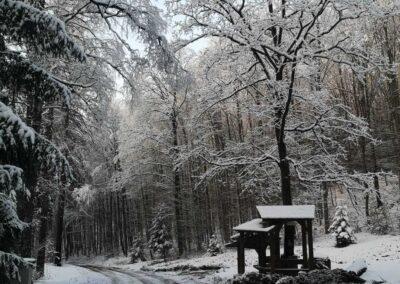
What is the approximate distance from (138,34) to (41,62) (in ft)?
9.07

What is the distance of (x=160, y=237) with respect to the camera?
1371 inches

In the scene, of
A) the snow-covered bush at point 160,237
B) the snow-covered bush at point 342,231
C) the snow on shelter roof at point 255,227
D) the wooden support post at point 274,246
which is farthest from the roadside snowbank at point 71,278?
the snow-covered bush at point 342,231

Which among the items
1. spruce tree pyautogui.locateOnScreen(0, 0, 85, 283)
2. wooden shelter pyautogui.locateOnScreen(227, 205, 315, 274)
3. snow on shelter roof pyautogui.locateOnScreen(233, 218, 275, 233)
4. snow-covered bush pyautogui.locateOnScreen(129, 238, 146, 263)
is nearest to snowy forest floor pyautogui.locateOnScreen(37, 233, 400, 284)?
wooden shelter pyautogui.locateOnScreen(227, 205, 315, 274)

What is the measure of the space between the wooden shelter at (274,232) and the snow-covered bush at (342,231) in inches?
405

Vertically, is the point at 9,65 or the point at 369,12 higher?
the point at 369,12

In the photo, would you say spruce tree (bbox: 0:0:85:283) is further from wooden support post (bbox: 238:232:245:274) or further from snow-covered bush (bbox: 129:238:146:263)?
snow-covered bush (bbox: 129:238:146:263)

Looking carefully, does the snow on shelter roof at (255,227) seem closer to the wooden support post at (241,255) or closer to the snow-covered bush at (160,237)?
the wooden support post at (241,255)

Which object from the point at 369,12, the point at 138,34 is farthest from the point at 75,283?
the point at 369,12

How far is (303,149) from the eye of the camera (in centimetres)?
2384

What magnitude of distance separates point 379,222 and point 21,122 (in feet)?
76.2

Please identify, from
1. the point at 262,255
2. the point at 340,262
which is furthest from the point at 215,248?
the point at 262,255

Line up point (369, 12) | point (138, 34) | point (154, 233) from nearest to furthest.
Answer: point (138, 34) → point (369, 12) → point (154, 233)

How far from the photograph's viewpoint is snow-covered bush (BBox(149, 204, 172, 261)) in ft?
112

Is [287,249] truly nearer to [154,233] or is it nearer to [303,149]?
[303,149]
